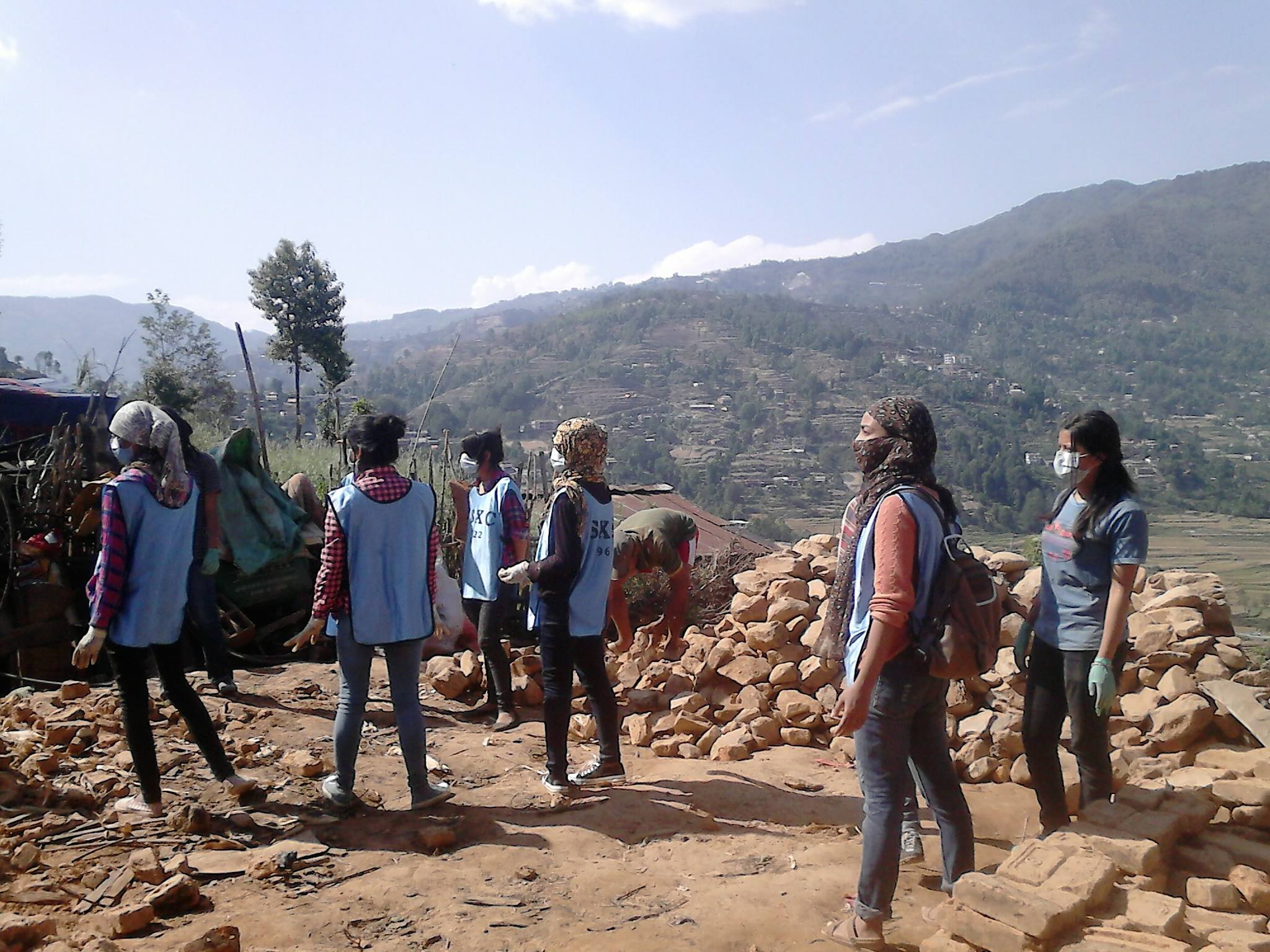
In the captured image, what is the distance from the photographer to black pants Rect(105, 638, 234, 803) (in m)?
3.43

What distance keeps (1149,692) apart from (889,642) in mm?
3057

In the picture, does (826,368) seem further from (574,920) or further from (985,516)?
(574,920)

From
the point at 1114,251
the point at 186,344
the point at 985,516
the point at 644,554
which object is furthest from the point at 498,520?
the point at 1114,251

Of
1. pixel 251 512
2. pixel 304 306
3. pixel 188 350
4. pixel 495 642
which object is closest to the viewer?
pixel 495 642

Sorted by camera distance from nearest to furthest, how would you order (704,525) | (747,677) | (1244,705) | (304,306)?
(1244,705)
(747,677)
(704,525)
(304,306)

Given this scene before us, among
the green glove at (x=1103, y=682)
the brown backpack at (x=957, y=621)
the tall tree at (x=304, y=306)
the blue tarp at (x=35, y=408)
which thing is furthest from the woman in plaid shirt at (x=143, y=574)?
the tall tree at (x=304, y=306)

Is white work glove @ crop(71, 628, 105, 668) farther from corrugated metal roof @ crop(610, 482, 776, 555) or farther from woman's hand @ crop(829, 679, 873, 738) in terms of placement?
corrugated metal roof @ crop(610, 482, 776, 555)

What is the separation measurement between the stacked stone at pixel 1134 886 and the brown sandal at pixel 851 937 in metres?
0.18

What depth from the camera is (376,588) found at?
3428mm

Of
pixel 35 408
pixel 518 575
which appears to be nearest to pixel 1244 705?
pixel 518 575

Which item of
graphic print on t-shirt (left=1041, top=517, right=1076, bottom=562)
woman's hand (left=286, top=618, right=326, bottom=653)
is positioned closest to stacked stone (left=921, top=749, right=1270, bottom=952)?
graphic print on t-shirt (left=1041, top=517, right=1076, bottom=562)

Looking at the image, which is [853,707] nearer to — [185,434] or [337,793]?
[337,793]

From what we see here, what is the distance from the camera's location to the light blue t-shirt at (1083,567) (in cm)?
288

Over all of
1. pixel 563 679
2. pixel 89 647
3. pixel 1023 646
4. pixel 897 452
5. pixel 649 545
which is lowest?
pixel 563 679
